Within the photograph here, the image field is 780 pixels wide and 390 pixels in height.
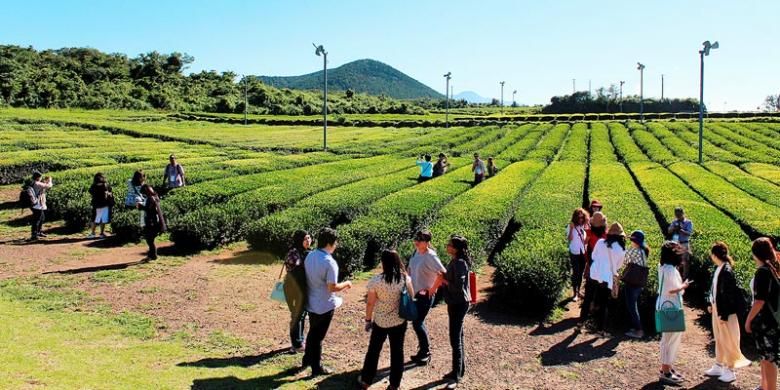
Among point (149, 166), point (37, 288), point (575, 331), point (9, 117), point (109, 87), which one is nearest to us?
point (575, 331)

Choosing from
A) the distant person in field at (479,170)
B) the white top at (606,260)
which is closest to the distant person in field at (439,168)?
the distant person in field at (479,170)

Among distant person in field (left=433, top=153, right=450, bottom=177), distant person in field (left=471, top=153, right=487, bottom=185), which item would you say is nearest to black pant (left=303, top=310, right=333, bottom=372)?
distant person in field (left=471, top=153, right=487, bottom=185)

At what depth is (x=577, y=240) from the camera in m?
10.7

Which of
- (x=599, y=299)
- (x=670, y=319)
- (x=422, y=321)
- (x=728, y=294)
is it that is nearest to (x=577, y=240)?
(x=599, y=299)

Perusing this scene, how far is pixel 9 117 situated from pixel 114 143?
1637cm

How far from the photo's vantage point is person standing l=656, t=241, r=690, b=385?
24.4ft

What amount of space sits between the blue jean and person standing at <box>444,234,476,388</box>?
2.99 meters

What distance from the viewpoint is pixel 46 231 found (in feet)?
54.7

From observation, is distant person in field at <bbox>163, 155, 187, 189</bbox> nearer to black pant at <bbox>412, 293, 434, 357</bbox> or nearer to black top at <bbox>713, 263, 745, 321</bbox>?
black pant at <bbox>412, 293, 434, 357</bbox>

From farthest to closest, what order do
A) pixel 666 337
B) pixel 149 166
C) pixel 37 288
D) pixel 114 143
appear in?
pixel 114 143 → pixel 149 166 → pixel 37 288 → pixel 666 337

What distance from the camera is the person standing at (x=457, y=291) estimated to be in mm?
7227

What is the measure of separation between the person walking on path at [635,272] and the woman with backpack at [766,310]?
76.9 inches

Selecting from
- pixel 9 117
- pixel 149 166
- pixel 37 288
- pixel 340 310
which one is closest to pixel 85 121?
pixel 9 117

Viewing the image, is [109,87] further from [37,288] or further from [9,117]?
[37,288]
